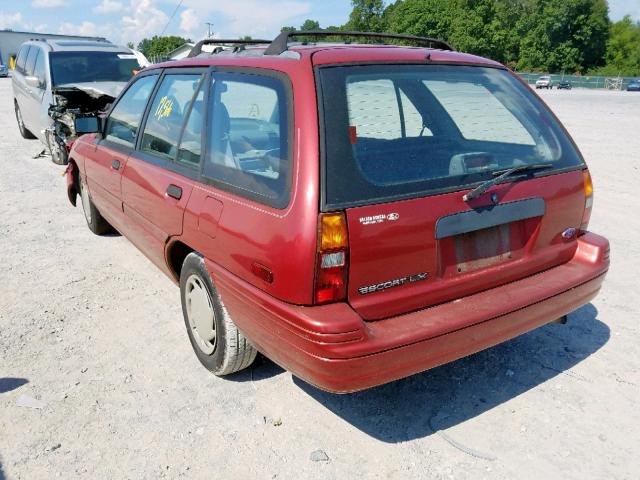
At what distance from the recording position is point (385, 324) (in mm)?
2381

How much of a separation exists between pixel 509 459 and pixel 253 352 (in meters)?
1.41

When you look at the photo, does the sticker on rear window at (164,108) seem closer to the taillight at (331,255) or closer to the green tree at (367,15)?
the taillight at (331,255)

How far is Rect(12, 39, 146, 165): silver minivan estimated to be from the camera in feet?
27.4

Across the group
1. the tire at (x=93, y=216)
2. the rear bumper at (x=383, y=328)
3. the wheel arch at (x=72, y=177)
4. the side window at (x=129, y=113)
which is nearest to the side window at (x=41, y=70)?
the wheel arch at (x=72, y=177)

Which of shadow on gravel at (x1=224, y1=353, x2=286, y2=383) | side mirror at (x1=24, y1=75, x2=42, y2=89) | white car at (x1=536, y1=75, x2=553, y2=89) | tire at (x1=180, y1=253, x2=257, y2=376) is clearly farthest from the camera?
white car at (x1=536, y1=75, x2=553, y2=89)

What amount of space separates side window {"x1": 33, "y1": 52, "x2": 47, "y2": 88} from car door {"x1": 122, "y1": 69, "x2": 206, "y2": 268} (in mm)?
6432

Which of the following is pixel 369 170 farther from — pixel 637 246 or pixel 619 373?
pixel 637 246

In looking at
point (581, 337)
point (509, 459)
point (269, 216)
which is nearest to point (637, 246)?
point (581, 337)

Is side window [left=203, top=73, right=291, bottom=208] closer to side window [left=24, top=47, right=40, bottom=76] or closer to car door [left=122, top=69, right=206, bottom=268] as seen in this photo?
car door [left=122, top=69, right=206, bottom=268]

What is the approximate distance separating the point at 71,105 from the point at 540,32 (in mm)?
93139

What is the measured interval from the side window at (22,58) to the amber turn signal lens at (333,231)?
10.6 metres

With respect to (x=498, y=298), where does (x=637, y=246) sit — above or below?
below

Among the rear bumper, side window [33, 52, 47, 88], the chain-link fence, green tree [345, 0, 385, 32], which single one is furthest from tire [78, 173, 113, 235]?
green tree [345, 0, 385, 32]

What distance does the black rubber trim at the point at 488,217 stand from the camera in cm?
247
